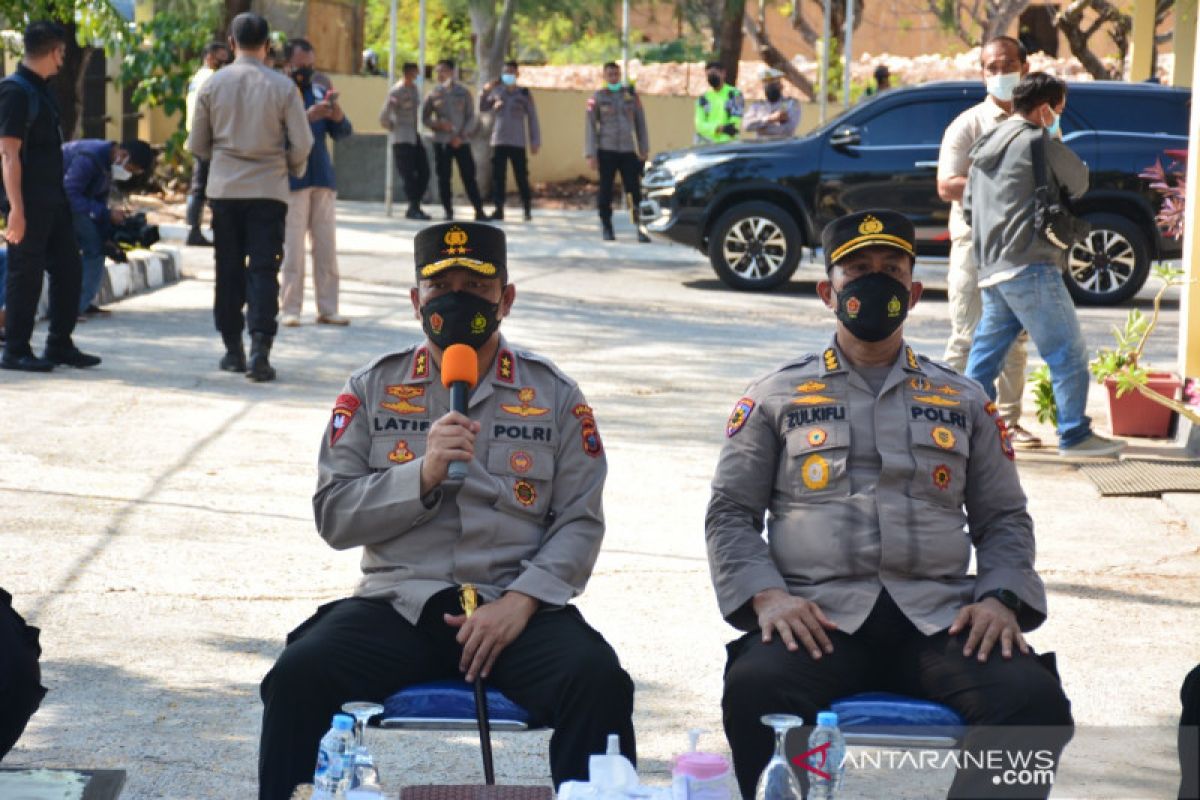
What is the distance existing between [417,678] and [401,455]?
0.55 m

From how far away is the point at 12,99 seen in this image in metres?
9.33

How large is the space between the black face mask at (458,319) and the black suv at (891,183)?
1101 centimetres

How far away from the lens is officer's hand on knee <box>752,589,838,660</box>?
3922mm

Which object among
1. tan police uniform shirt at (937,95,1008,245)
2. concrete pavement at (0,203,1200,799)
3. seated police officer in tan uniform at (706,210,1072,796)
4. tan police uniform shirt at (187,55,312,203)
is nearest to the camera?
seated police officer in tan uniform at (706,210,1072,796)

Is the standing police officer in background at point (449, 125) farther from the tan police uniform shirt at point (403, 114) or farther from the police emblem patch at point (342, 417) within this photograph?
the police emblem patch at point (342, 417)

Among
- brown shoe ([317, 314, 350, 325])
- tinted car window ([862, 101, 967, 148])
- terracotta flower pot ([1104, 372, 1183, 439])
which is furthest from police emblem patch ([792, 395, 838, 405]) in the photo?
tinted car window ([862, 101, 967, 148])

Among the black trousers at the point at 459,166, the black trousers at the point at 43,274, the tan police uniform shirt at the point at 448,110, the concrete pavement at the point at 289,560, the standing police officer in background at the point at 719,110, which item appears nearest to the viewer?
the concrete pavement at the point at 289,560

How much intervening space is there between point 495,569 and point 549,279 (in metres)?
12.1

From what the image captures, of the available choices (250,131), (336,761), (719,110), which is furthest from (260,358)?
(719,110)

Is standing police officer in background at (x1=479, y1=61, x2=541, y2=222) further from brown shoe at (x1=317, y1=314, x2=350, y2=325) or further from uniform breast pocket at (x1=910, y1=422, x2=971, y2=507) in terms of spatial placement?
uniform breast pocket at (x1=910, y1=422, x2=971, y2=507)

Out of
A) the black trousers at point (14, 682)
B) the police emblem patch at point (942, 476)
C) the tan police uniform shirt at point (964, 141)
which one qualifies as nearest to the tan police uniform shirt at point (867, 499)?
the police emblem patch at point (942, 476)

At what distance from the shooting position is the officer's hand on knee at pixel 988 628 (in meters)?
3.88

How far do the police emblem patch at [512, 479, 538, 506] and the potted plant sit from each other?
5053 mm

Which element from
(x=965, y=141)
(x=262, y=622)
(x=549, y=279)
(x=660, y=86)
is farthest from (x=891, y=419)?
(x=660, y=86)
